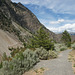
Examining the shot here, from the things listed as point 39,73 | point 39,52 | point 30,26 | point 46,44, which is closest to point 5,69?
point 39,73

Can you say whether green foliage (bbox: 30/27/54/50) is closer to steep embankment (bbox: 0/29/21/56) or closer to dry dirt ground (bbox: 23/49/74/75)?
steep embankment (bbox: 0/29/21/56)

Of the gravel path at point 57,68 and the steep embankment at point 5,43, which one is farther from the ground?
the steep embankment at point 5,43

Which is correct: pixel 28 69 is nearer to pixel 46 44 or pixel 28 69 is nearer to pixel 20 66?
pixel 20 66

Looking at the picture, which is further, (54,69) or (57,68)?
(57,68)

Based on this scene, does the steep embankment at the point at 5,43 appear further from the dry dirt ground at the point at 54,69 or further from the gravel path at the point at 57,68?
the dry dirt ground at the point at 54,69

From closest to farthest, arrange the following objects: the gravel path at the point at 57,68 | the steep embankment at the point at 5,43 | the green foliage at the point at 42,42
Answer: the gravel path at the point at 57,68 → the green foliage at the point at 42,42 → the steep embankment at the point at 5,43

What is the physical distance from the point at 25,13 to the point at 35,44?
8813cm

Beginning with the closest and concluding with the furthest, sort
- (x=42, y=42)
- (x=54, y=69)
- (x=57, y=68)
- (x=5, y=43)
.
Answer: (x=54, y=69) < (x=57, y=68) < (x=42, y=42) < (x=5, y=43)

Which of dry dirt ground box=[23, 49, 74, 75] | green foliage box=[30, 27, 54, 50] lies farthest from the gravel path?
green foliage box=[30, 27, 54, 50]

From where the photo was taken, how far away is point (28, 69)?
23.3 feet

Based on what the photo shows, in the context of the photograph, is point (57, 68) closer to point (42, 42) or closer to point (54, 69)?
point (54, 69)

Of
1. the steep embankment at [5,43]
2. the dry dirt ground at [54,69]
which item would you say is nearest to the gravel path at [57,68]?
the dry dirt ground at [54,69]

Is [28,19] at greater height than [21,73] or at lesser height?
greater

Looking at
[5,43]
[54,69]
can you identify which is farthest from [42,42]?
[5,43]
